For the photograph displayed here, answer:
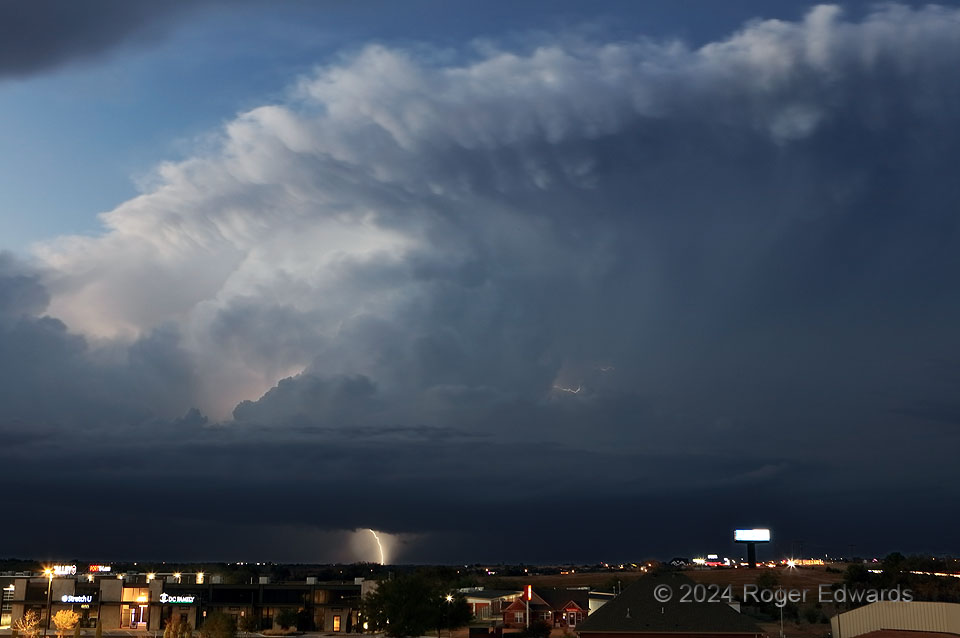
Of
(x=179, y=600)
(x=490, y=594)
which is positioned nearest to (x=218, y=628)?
(x=179, y=600)

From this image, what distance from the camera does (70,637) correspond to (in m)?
122

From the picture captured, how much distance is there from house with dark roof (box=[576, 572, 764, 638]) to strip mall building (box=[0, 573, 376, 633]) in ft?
216

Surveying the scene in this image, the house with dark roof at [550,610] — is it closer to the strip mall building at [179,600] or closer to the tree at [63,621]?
the strip mall building at [179,600]

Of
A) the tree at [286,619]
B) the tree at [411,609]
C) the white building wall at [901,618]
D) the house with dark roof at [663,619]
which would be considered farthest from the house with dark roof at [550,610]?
the white building wall at [901,618]

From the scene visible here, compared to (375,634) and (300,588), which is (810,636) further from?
(300,588)

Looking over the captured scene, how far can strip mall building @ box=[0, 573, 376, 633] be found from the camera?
141m

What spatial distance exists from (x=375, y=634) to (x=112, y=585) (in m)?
43.1

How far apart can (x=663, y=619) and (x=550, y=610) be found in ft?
176

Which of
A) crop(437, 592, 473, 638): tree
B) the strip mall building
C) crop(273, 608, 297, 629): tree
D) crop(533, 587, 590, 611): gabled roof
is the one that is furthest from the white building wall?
crop(273, 608, 297, 629): tree

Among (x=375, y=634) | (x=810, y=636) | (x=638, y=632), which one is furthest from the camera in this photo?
(x=375, y=634)

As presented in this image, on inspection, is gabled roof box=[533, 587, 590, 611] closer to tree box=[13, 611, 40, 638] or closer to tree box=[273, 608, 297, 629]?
tree box=[273, 608, 297, 629]

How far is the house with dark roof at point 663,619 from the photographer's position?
81.3m

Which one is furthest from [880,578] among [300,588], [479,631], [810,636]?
[300,588]

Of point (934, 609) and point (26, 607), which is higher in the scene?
point (934, 609)
